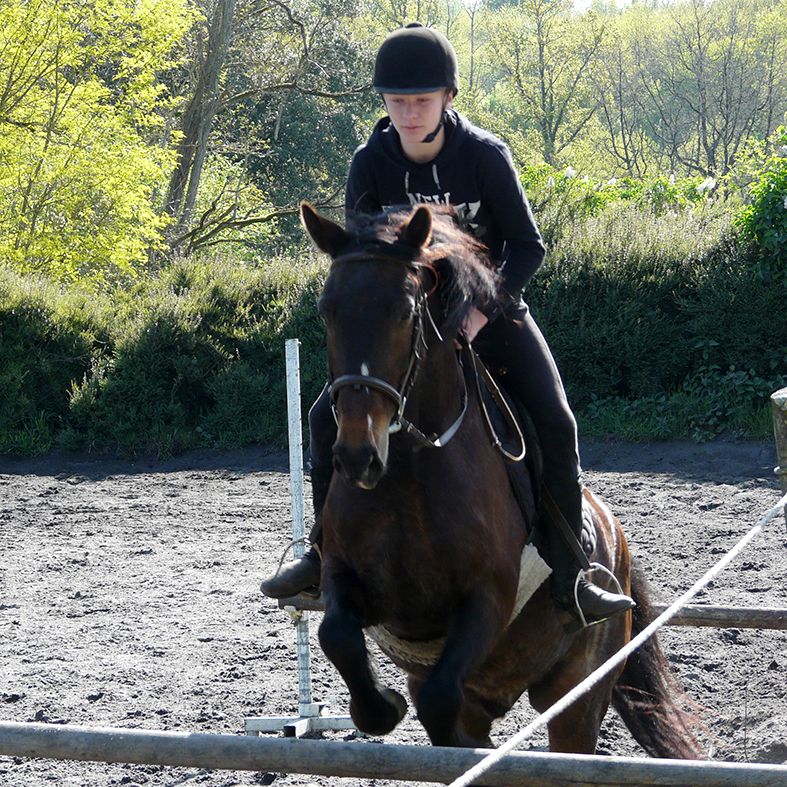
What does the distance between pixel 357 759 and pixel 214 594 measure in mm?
5198

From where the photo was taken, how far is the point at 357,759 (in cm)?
212

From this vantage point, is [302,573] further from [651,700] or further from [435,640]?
[651,700]

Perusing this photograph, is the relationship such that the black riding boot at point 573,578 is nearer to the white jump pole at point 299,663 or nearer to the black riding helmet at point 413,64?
the black riding helmet at point 413,64

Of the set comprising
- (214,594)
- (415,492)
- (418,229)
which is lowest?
(214,594)

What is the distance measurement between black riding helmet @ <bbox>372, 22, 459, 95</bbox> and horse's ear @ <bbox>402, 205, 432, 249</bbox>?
0.66 metres

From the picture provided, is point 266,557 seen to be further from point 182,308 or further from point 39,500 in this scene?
point 182,308

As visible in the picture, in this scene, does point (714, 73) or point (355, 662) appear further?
point (714, 73)

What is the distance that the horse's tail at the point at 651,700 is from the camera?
4086 millimetres

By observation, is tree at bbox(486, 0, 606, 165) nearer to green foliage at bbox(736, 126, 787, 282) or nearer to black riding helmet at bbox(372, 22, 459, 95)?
green foliage at bbox(736, 126, 787, 282)

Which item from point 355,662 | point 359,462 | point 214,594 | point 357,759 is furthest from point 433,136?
point 214,594

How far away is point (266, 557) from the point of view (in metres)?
8.02

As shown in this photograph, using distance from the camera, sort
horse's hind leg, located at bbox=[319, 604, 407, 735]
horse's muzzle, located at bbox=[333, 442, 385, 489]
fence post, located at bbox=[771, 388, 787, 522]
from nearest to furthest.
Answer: horse's muzzle, located at bbox=[333, 442, 385, 489], horse's hind leg, located at bbox=[319, 604, 407, 735], fence post, located at bbox=[771, 388, 787, 522]

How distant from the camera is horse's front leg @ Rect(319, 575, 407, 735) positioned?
2619 mm

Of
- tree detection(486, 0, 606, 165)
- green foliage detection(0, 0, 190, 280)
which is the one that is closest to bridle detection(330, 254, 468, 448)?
green foliage detection(0, 0, 190, 280)
